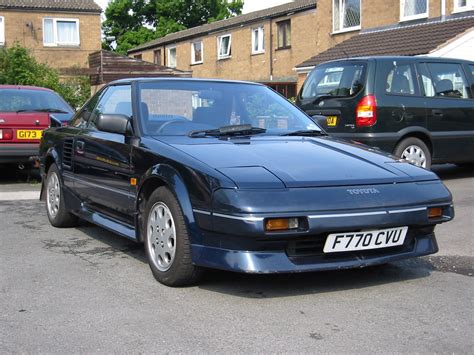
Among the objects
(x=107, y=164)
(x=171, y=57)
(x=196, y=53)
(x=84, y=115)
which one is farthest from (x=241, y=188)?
(x=171, y=57)

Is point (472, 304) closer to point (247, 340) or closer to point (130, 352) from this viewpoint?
point (247, 340)

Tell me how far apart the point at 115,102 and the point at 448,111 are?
554 centimetres

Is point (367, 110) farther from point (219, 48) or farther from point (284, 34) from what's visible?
point (219, 48)

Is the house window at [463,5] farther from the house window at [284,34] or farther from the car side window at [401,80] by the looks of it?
the house window at [284,34]

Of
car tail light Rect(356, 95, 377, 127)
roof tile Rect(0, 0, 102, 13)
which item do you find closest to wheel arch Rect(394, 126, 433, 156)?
car tail light Rect(356, 95, 377, 127)

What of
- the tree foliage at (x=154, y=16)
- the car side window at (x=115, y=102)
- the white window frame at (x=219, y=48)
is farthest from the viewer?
the tree foliage at (x=154, y=16)

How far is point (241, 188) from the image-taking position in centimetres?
388

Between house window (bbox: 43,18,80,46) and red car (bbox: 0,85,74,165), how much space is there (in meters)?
25.0

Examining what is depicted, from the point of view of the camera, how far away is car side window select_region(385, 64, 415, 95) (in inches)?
349

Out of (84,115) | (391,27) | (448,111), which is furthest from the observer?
(391,27)

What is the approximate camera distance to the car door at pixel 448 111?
9230mm

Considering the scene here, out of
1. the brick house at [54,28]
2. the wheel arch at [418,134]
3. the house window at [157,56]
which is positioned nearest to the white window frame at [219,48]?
the brick house at [54,28]

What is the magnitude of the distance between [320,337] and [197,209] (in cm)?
115

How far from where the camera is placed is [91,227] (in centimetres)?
675
